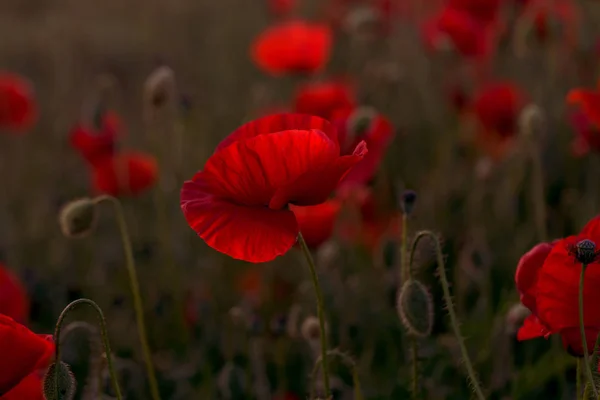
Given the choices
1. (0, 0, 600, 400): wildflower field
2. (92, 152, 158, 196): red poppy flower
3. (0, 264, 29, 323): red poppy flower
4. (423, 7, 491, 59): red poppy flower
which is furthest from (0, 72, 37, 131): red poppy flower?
(423, 7, 491, 59): red poppy flower

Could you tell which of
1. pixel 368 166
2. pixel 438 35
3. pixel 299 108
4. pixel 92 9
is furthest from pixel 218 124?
pixel 92 9

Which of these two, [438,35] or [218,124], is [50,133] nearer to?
[218,124]

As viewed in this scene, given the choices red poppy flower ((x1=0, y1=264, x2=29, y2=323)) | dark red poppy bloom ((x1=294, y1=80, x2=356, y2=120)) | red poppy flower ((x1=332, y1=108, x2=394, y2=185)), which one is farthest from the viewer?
dark red poppy bloom ((x1=294, y1=80, x2=356, y2=120))

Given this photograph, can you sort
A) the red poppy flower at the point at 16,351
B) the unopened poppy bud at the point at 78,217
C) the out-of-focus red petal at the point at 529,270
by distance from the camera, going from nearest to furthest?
the red poppy flower at the point at 16,351, the out-of-focus red petal at the point at 529,270, the unopened poppy bud at the point at 78,217

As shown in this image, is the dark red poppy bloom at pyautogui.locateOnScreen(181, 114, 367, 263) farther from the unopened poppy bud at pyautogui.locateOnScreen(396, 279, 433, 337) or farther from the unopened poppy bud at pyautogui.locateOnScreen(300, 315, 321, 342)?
the unopened poppy bud at pyautogui.locateOnScreen(300, 315, 321, 342)

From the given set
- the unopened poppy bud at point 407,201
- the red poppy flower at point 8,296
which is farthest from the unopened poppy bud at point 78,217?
the unopened poppy bud at point 407,201

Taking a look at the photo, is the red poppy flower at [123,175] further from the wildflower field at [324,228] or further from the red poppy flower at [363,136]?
the red poppy flower at [363,136]
